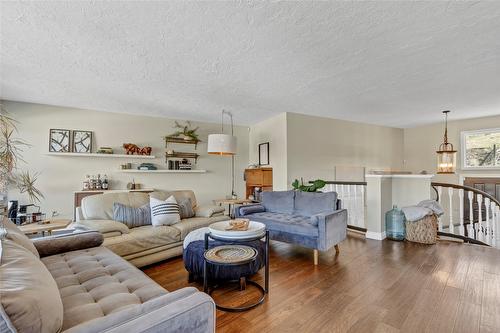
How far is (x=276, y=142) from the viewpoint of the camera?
16.9 feet

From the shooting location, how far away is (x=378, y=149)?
637 cm

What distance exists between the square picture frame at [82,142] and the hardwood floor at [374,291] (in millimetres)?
2887

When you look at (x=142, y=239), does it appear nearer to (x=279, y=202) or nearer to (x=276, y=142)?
(x=279, y=202)

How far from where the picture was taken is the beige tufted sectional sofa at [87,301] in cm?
82

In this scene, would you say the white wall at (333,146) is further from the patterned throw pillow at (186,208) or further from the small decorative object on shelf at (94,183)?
the small decorative object on shelf at (94,183)

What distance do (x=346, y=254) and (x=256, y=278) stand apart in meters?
1.46

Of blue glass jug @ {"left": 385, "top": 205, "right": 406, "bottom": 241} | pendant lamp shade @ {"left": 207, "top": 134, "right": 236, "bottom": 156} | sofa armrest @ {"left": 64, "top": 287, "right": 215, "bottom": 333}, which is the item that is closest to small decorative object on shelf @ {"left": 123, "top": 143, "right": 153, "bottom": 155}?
pendant lamp shade @ {"left": 207, "top": 134, "right": 236, "bottom": 156}

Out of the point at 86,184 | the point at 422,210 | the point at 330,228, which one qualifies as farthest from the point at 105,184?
the point at 422,210

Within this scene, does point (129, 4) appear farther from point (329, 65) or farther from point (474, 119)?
point (474, 119)

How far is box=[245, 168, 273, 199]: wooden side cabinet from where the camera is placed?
5.35m

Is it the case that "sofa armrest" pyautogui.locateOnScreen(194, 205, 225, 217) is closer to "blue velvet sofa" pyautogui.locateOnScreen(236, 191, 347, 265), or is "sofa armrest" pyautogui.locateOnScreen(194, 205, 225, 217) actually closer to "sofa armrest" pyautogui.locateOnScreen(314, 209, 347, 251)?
"blue velvet sofa" pyautogui.locateOnScreen(236, 191, 347, 265)

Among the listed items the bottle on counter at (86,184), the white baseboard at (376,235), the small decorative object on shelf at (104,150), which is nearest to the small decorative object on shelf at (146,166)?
the small decorative object on shelf at (104,150)

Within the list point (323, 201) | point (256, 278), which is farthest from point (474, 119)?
point (256, 278)

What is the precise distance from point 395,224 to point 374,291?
2.10 metres
